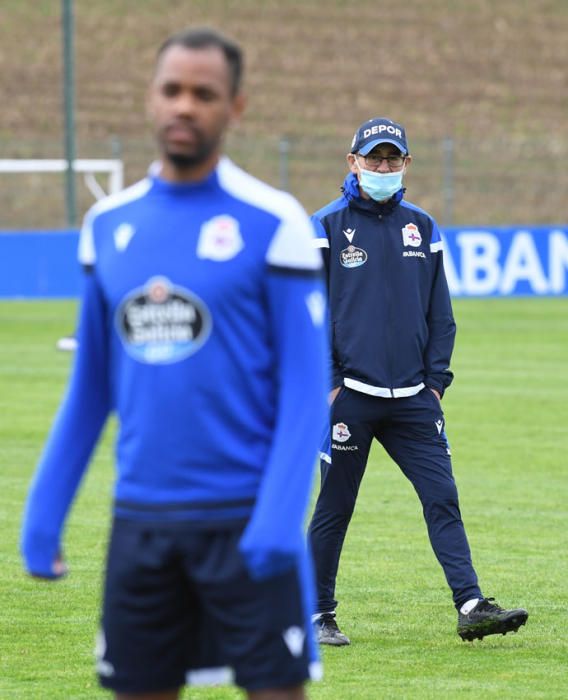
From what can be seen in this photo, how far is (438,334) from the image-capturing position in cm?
738

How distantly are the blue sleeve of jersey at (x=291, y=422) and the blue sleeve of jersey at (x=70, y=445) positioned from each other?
485mm

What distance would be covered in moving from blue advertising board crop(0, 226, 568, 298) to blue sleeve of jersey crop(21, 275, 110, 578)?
22890 mm

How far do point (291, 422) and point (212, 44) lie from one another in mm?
911

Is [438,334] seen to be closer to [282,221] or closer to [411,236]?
[411,236]

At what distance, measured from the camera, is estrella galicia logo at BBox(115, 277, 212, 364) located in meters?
3.78

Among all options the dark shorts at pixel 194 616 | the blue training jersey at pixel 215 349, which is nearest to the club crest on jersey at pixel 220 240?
the blue training jersey at pixel 215 349

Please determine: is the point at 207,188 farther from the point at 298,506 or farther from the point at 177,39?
the point at 298,506

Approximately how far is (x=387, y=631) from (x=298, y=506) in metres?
3.96

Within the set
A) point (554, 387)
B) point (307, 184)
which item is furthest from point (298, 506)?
point (307, 184)

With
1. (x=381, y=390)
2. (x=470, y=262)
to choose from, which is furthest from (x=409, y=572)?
(x=470, y=262)

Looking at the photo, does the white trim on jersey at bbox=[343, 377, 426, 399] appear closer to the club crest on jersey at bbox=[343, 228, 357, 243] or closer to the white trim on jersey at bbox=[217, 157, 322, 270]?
the club crest on jersey at bbox=[343, 228, 357, 243]

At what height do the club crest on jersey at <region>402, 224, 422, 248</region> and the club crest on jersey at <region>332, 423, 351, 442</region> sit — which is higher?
the club crest on jersey at <region>402, 224, 422, 248</region>

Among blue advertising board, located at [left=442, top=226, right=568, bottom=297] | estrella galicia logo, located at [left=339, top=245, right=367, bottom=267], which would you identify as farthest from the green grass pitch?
blue advertising board, located at [left=442, top=226, right=568, bottom=297]

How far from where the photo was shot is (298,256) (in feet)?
12.5
